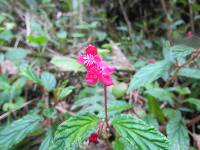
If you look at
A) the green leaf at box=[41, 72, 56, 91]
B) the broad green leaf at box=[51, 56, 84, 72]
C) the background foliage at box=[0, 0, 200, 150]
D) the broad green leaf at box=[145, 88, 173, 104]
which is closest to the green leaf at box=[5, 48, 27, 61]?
the background foliage at box=[0, 0, 200, 150]

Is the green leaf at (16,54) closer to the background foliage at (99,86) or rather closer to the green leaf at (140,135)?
the background foliage at (99,86)

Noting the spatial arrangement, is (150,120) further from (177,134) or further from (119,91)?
(119,91)

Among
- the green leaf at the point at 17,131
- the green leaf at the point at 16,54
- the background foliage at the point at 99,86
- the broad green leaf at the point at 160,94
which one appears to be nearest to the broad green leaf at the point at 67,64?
the background foliage at the point at 99,86

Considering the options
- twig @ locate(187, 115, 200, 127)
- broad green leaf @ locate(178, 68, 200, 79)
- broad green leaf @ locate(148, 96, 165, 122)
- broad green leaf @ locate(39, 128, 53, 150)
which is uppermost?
broad green leaf @ locate(178, 68, 200, 79)

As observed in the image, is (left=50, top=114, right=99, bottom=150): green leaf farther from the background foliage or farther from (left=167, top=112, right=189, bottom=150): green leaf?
(left=167, top=112, right=189, bottom=150): green leaf

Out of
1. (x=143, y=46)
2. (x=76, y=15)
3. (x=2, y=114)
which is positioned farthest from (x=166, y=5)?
(x=2, y=114)

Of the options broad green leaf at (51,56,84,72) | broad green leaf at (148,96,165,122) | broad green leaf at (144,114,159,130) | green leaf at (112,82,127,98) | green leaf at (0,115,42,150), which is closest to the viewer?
green leaf at (0,115,42,150)

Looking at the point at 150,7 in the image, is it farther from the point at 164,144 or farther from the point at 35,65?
the point at 164,144
